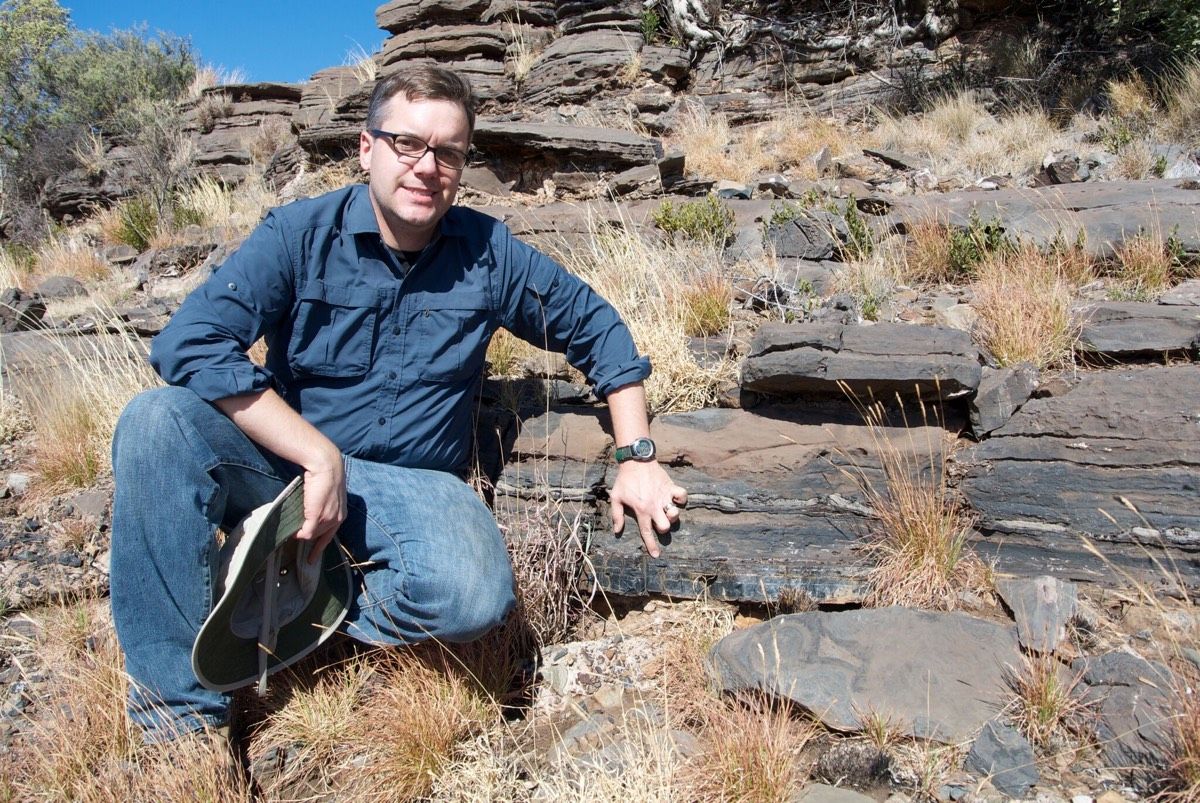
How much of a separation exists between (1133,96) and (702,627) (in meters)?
9.15

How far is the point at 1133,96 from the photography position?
30.6 ft

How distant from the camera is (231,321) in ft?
9.45

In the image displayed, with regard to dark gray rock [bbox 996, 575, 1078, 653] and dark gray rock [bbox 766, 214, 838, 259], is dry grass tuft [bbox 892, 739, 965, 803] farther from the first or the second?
dark gray rock [bbox 766, 214, 838, 259]

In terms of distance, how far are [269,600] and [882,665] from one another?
2043mm

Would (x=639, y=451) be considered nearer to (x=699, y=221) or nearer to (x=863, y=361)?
(x=863, y=361)

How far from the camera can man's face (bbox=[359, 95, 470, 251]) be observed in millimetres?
3021

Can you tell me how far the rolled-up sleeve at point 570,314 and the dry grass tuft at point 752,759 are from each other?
1.35m

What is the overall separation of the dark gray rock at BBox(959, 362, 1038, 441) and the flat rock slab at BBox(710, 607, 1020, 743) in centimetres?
96

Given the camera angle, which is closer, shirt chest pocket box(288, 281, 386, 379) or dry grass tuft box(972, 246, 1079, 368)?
shirt chest pocket box(288, 281, 386, 379)

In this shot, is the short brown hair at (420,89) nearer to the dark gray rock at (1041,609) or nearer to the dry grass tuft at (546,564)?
the dry grass tuft at (546,564)

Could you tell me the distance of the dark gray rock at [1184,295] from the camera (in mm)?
4445

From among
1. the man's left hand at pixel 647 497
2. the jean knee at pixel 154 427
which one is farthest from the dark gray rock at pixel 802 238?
the jean knee at pixel 154 427

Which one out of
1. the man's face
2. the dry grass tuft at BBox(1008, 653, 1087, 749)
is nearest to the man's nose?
the man's face

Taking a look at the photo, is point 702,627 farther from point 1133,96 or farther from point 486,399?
point 1133,96
